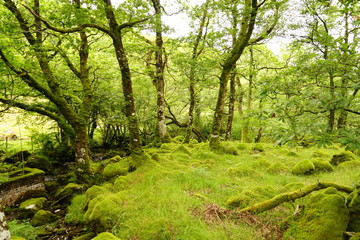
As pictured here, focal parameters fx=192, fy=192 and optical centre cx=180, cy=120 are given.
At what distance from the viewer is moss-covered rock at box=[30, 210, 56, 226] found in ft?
20.7

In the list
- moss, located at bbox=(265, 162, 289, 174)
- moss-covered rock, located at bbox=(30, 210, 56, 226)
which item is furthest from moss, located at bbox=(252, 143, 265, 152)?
moss-covered rock, located at bbox=(30, 210, 56, 226)

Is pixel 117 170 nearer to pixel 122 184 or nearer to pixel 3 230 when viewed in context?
pixel 122 184

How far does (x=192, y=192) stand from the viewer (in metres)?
5.77

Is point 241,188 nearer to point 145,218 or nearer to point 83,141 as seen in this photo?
point 145,218

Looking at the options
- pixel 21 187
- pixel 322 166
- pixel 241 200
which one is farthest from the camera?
pixel 21 187

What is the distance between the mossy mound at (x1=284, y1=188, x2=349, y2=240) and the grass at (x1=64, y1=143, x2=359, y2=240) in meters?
0.41

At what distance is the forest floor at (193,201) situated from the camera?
4039 millimetres

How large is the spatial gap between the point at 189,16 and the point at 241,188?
31.4 feet

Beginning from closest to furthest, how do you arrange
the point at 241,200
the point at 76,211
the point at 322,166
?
the point at 241,200, the point at 76,211, the point at 322,166

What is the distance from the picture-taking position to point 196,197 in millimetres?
5367

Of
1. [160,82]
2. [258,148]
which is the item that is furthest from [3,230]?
[258,148]

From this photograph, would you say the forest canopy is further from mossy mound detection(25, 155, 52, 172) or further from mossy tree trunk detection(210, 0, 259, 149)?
mossy mound detection(25, 155, 52, 172)

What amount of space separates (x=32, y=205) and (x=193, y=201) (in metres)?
6.56

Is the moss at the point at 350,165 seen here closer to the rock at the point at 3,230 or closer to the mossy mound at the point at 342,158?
the mossy mound at the point at 342,158
